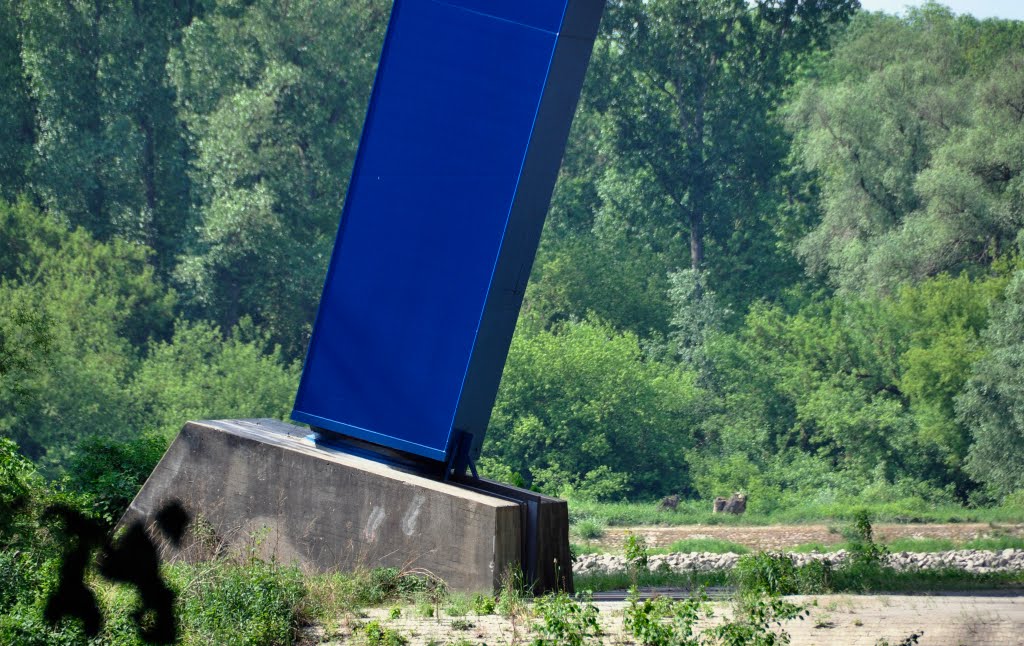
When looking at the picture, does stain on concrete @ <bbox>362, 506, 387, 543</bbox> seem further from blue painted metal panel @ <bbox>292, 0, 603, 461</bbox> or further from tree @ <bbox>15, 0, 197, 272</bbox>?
tree @ <bbox>15, 0, 197, 272</bbox>

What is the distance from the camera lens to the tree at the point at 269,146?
1221 inches

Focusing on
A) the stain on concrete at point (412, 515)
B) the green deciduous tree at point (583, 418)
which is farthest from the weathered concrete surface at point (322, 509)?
the green deciduous tree at point (583, 418)

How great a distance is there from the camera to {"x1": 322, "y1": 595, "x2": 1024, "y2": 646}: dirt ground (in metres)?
5.70

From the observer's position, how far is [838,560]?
14969mm

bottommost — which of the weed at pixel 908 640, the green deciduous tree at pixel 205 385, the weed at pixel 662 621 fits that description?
the green deciduous tree at pixel 205 385

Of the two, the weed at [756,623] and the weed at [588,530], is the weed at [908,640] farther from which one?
the weed at [588,530]

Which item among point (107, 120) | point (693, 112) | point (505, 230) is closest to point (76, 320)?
point (107, 120)

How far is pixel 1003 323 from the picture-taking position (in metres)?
23.6

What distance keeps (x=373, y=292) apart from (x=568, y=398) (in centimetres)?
1986

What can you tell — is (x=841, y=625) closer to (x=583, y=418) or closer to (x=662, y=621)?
(x=662, y=621)

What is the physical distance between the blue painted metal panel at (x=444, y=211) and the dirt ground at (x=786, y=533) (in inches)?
423

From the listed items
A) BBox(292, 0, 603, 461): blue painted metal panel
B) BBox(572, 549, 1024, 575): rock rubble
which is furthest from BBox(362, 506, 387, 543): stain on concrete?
BBox(572, 549, 1024, 575): rock rubble

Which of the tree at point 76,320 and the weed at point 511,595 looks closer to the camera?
the weed at point 511,595

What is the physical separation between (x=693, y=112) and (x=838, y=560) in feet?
76.5
